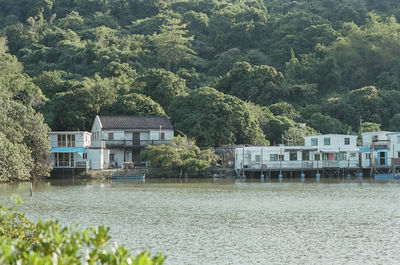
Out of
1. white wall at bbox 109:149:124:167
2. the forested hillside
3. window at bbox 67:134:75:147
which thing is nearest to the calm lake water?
window at bbox 67:134:75:147

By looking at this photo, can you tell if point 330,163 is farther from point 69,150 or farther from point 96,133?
point 69,150

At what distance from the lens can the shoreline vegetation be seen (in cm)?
6009

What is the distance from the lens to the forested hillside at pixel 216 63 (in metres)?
63.0

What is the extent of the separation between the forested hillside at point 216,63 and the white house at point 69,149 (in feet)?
16.3

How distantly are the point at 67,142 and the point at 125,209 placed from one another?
95.2 ft

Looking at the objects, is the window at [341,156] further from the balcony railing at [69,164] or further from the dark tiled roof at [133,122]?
the balcony railing at [69,164]

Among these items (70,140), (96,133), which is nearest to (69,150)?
(70,140)

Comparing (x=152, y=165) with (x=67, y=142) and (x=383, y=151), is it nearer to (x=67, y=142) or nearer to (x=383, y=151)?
(x=67, y=142)

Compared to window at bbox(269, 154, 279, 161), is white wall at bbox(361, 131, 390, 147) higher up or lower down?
higher up

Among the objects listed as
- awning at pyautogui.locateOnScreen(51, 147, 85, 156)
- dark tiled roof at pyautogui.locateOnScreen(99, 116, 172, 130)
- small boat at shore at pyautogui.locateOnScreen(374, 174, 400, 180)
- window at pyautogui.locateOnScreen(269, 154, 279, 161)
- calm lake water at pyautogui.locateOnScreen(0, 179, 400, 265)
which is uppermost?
dark tiled roof at pyautogui.locateOnScreen(99, 116, 172, 130)

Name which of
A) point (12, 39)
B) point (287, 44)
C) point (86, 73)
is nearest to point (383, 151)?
point (287, 44)

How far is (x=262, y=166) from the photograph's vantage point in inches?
2176

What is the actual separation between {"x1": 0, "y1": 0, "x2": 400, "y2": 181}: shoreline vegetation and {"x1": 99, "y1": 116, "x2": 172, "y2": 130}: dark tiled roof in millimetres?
2618

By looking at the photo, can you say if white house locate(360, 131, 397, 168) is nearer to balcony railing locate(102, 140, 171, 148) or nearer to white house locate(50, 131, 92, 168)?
balcony railing locate(102, 140, 171, 148)
